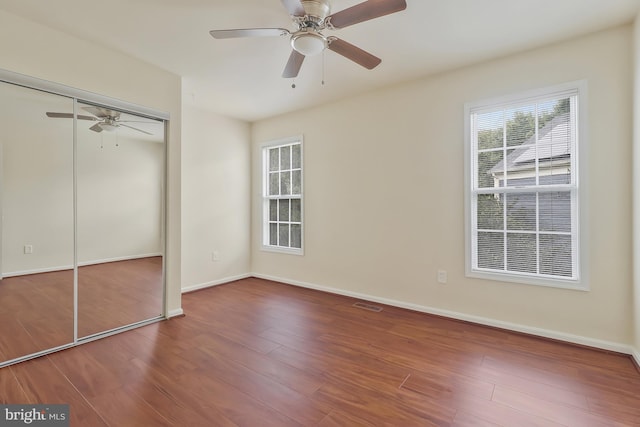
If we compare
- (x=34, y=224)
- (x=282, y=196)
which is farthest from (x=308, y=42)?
(x=282, y=196)

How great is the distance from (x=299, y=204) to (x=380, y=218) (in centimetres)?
143

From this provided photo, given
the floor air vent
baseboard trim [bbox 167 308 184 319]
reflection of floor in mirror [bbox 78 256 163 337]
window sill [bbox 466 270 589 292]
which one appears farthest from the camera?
the floor air vent

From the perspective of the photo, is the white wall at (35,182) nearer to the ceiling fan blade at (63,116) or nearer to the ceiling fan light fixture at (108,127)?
the ceiling fan blade at (63,116)

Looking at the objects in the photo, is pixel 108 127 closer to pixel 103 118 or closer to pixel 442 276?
pixel 103 118

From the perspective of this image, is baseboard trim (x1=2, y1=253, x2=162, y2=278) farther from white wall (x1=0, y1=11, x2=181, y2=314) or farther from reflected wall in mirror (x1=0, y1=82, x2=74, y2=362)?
white wall (x1=0, y1=11, x2=181, y2=314)

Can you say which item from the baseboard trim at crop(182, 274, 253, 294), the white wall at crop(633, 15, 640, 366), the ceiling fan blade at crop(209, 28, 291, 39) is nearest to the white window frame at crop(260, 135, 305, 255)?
the baseboard trim at crop(182, 274, 253, 294)

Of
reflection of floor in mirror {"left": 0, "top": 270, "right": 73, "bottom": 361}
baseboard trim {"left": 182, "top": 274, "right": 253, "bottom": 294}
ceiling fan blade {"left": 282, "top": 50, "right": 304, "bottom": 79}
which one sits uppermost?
ceiling fan blade {"left": 282, "top": 50, "right": 304, "bottom": 79}

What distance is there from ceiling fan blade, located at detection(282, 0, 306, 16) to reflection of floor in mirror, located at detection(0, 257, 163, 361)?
8.93ft

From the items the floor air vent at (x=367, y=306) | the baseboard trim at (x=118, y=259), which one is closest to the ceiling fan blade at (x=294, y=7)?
the baseboard trim at (x=118, y=259)

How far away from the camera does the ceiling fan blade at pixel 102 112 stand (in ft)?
8.88

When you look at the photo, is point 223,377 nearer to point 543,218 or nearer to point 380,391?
point 380,391

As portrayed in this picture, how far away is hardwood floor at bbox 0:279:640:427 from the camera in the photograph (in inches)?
68.3

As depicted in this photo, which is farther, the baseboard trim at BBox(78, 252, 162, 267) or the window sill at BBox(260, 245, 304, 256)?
the window sill at BBox(260, 245, 304, 256)

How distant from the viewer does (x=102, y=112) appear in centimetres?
279
